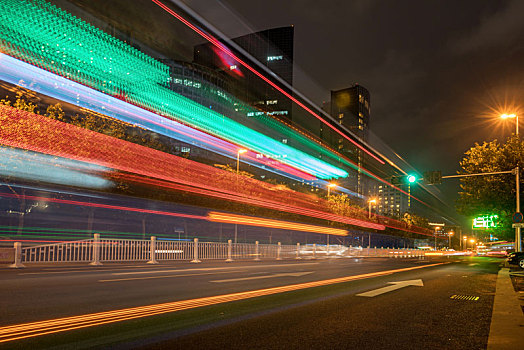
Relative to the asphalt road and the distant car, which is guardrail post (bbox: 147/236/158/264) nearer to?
the asphalt road

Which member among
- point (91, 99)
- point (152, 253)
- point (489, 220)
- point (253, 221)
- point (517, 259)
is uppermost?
point (91, 99)

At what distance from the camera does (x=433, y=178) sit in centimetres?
2461

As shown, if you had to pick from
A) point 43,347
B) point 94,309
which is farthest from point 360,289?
point 43,347

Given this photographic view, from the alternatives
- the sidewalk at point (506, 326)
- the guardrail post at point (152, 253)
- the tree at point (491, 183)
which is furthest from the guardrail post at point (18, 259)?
the tree at point (491, 183)

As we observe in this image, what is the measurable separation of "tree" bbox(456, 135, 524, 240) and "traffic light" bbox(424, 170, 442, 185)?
703cm

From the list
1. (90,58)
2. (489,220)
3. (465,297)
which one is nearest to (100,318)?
(465,297)

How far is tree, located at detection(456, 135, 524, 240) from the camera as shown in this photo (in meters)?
28.9

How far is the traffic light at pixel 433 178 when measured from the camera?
80.2 feet

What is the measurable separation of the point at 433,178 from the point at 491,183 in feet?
25.9

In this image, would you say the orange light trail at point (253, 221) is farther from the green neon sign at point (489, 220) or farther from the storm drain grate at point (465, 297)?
the storm drain grate at point (465, 297)

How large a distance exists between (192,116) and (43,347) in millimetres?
25450

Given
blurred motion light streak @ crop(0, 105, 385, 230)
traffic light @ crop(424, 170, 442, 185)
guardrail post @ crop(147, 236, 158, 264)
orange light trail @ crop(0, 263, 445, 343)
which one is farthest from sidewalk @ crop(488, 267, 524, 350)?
blurred motion light streak @ crop(0, 105, 385, 230)

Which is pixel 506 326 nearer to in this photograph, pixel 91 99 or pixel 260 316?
pixel 260 316

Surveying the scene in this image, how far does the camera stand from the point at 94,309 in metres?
6.18
